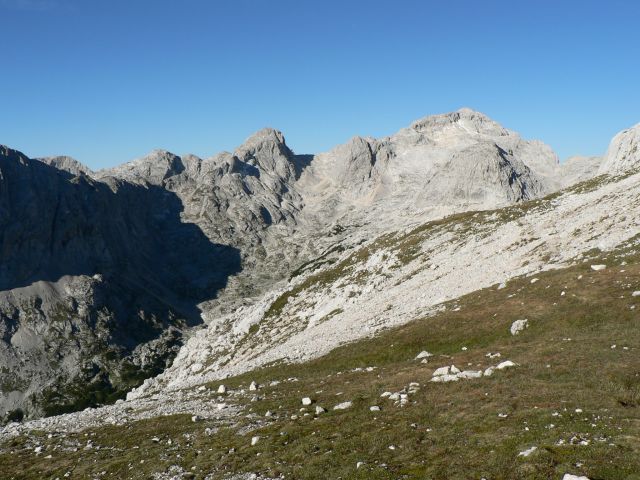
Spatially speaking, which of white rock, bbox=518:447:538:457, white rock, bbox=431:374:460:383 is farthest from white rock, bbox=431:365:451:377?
white rock, bbox=518:447:538:457

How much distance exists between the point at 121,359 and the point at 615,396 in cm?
18110

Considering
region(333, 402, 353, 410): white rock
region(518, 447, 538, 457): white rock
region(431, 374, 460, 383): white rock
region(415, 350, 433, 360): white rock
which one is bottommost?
region(415, 350, 433, 360): white rock

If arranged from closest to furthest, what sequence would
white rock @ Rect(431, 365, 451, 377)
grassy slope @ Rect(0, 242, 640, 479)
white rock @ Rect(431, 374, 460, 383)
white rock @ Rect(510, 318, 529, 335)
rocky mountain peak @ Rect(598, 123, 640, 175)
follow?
grassy slope @ Rect(0, 242, 640, 479) → white rock @ Rect(431, 374, 460, 383) → white rock @ Rect(431, 365, 451, 377) → white rock @ Rect(510, 318, 529, 335) → rocky mountain peak @ Rect(598, 123, 640, 175)

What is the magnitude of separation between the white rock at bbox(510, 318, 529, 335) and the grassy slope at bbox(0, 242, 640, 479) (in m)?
0.64

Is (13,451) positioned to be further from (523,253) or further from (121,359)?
(121,359)

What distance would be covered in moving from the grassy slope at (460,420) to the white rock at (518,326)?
641 mm

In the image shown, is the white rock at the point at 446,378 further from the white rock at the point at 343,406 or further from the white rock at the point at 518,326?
the white rock at the point at 518,326

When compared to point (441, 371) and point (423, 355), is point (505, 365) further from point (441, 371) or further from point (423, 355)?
point (423, 355)

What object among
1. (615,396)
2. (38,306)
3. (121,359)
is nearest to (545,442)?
(615,396)

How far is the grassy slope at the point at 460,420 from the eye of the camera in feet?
59.5

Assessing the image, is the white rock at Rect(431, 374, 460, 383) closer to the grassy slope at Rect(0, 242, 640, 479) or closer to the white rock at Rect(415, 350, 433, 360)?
the grassy slope at Rect(0, 242, 640, 479)

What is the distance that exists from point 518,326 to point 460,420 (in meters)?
20.2

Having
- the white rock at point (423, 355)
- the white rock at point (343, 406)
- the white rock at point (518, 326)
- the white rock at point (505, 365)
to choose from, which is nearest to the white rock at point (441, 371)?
the white rock at point (505, 365)

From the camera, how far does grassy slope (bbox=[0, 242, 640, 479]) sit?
59.5 feet
